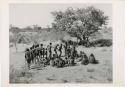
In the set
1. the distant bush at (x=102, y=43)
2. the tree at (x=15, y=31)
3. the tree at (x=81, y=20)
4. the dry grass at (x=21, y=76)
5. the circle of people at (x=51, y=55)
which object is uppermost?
the tree at (x=81, y=20)

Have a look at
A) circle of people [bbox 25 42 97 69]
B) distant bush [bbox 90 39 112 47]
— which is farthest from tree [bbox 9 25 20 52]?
distant bush [bbox 90 39 112 47]

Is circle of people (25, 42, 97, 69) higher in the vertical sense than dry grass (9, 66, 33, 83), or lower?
higher

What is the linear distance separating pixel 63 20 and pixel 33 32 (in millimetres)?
324

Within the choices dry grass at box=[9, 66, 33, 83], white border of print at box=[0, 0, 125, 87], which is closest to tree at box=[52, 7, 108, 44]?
white border of print at box=[0, 0, 125, 87]

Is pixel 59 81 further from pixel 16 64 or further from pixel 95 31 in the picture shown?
pixel 95 31

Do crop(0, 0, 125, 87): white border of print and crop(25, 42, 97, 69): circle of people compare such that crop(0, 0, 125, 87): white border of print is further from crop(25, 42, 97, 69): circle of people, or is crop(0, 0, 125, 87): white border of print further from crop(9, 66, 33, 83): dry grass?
crop(25, 42, 97, 69): circle of people

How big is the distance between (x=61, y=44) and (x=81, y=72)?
342mm

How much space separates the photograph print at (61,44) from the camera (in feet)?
7.19

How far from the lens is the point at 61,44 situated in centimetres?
221

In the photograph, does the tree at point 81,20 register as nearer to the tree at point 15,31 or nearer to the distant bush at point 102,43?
the distant bush at point 102,43

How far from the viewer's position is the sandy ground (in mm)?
2186

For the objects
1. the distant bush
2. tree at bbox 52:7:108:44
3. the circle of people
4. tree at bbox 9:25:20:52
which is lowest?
the circle of people
